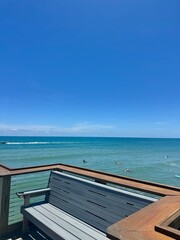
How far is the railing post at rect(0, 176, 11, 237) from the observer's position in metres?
2.59

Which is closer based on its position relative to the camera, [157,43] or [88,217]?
[88,217]

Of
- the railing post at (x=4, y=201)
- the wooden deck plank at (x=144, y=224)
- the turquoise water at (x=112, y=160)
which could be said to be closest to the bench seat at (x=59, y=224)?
the railing post at (x=4, y=201)

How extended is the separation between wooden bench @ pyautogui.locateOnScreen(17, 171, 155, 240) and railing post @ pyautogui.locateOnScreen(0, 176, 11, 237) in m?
0.22

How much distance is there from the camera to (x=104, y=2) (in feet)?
14.9

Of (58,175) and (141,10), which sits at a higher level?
(141,10)

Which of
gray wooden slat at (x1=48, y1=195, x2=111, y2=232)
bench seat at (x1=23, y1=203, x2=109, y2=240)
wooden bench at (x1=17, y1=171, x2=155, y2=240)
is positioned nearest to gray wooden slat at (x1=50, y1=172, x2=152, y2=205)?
wooden bench at (x1=17, y1=171, x2=155, y2=240)

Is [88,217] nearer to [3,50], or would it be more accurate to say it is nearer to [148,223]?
[148,223]

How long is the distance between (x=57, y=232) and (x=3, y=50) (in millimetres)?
6235

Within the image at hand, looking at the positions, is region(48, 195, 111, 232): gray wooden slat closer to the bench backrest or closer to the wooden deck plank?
the bench backrest

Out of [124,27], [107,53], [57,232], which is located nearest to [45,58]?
[107,53]

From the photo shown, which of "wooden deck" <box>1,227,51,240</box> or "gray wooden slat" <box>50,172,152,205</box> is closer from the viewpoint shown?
"gray wooden slat" <box>50,172,152,205</box>

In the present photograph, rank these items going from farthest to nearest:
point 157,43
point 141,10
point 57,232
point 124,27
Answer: point 157,43, point 124,27, point 141,10, point 57,232

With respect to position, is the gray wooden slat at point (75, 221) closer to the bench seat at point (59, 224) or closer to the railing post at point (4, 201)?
the bench seat at point (59, 224)

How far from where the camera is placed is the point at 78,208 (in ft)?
8.20
